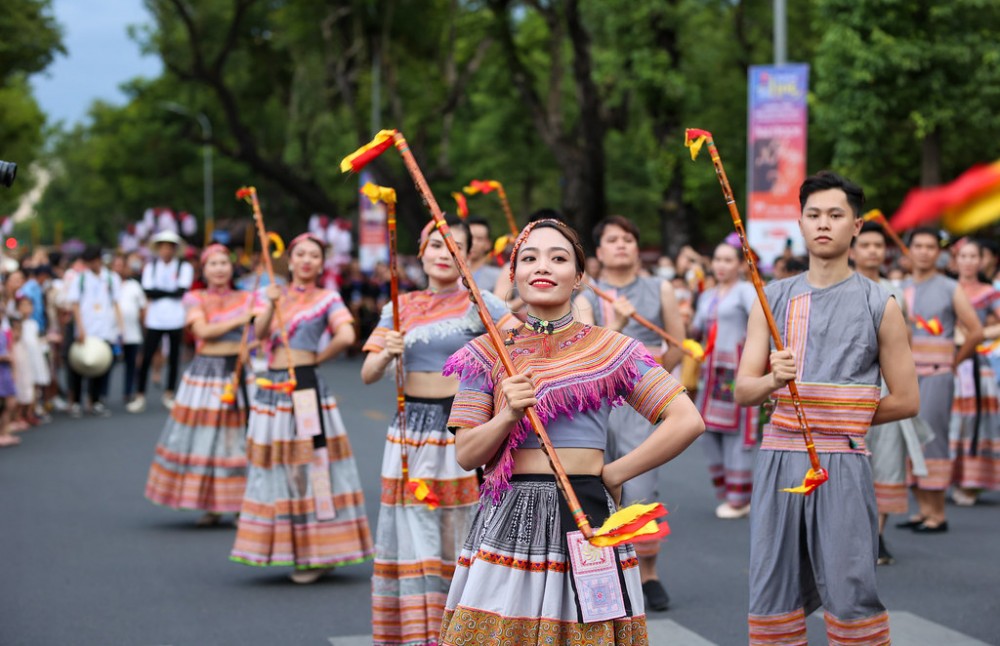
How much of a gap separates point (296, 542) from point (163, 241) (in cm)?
985

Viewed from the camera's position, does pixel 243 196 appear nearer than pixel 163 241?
Yes

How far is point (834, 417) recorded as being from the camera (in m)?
5.14

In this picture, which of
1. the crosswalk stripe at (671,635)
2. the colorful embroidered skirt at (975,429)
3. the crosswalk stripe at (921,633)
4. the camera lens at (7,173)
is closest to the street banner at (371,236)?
the colorful embroidered skirt at (975,429)

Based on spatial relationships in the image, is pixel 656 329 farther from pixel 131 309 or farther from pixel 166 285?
pixel 131 309

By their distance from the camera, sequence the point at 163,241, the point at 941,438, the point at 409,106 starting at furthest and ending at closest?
the point at 409,106 → the point at 163,241 → the point at 941,438

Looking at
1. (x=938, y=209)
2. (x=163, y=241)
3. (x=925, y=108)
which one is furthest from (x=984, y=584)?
(x=925, y=108)

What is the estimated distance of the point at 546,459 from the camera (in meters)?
4.16

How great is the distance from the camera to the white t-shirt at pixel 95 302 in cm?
1827

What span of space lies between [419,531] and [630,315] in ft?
6.43

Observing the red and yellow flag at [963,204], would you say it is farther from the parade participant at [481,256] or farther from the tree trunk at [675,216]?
the tree trunk at [675,216]

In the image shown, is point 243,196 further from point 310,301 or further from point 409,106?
point 409,106

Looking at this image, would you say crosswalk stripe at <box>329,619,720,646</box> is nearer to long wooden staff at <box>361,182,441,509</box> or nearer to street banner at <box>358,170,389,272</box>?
long wooden staff at <box>361,182,441,509</box>

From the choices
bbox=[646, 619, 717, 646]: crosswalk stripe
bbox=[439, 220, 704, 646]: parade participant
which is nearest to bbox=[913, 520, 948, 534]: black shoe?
bbox=[646, 619, 717, 646]: crosswalk stripe

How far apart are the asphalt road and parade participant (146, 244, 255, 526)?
0.87 feet
